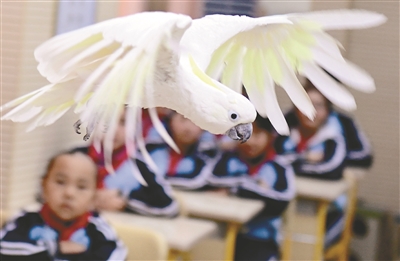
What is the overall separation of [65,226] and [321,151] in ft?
3.84

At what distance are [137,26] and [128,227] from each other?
2.99ft

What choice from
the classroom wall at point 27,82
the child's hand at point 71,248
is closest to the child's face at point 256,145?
the classroom wall at point 27,82

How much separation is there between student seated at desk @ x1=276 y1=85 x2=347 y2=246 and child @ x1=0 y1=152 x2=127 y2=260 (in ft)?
3.27

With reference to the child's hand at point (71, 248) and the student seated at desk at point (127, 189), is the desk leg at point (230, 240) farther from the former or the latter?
the child's hand at point (71, 248)

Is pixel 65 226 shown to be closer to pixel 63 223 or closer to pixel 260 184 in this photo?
pixel 63 223

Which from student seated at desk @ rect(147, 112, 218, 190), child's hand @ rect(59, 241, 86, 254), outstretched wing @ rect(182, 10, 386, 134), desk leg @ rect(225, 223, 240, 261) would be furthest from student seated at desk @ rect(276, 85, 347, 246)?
outstretched wing @ rect(182, 10, 386, 134)

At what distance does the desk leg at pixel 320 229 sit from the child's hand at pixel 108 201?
0.69 metres

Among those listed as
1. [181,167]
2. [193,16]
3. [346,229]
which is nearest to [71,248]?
[181,167]

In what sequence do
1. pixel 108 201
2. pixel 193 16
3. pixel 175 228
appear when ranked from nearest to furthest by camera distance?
pixel 175 228, pixel 108 201, pixel 193 16

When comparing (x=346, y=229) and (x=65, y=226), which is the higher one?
(x=65, y=226)

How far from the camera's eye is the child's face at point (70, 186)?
1.23m

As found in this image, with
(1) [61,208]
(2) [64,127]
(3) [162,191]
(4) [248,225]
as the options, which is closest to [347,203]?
(4) [248,225]

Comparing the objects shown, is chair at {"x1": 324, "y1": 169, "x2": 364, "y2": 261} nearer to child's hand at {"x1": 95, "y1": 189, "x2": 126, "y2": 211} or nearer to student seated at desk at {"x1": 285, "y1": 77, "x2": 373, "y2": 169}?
student seated at desk at {"x1": 285, "y1": 77, "x2": 373, "y2": 169}

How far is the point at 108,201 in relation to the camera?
157cm
